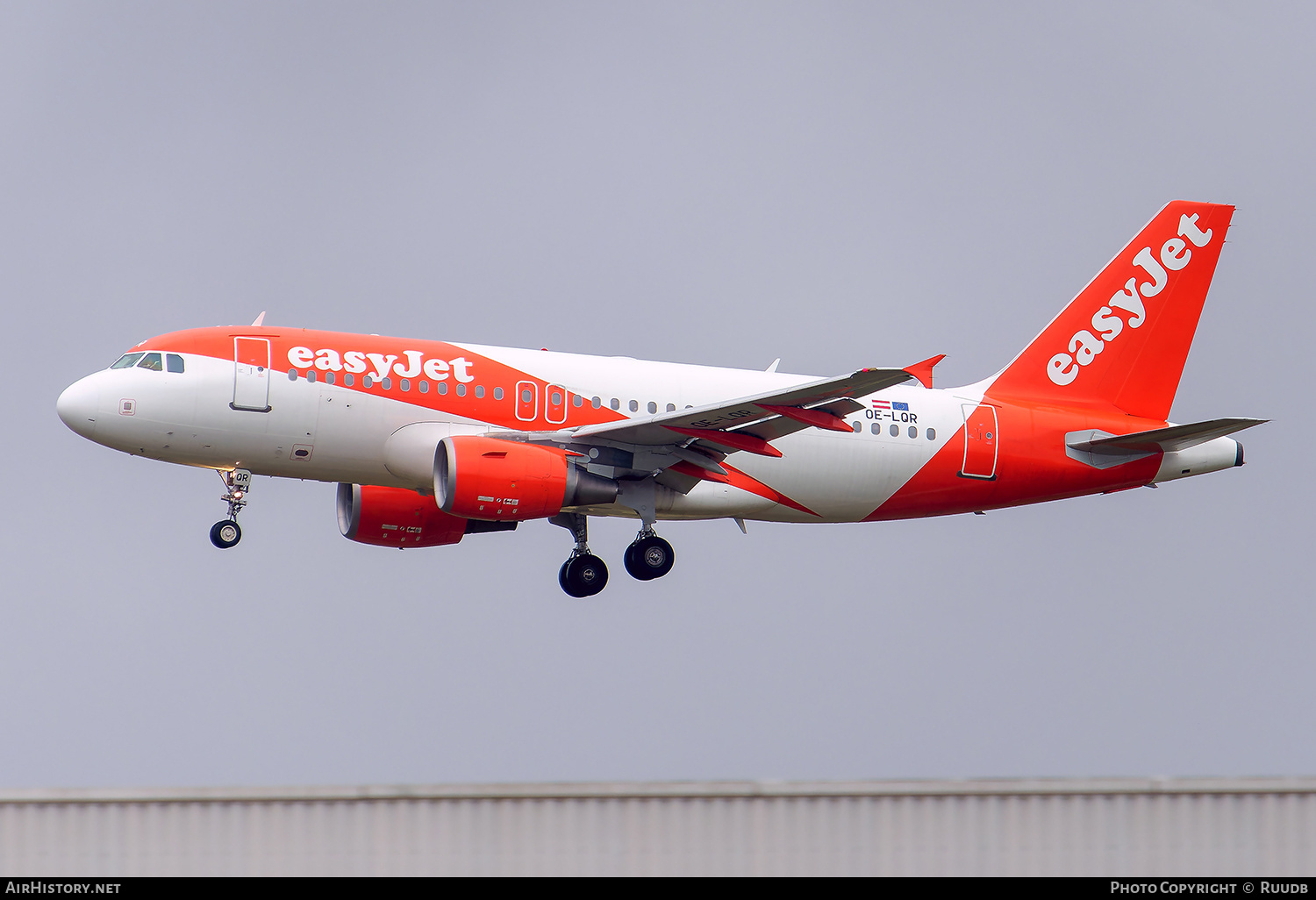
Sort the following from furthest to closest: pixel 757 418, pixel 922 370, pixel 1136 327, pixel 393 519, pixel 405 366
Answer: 1. pixel 1136 327
2. pixel 393 519
3. pixel 405 366
4. pixel 757 418
5. pixel 922 370


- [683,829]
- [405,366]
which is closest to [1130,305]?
[405,366]

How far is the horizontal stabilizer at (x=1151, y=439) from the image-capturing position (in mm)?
33562

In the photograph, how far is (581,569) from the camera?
35438 mm

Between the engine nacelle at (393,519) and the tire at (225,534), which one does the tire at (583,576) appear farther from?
the tire at (225,534)

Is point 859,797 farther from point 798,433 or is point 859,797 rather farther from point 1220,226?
point 1220,226

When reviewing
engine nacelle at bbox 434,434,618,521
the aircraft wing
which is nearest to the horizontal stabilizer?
the aircraft wing

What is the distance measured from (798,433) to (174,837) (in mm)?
18962

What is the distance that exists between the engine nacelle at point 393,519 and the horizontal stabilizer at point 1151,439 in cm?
1465

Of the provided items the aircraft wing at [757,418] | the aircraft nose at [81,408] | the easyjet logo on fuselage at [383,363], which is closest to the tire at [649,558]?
the aircraft wing at [757,418]

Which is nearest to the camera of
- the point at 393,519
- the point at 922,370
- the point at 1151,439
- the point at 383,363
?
the point at 922,370

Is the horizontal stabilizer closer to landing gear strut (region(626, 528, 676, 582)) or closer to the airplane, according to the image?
the airplane

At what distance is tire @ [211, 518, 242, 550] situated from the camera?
32.7 m

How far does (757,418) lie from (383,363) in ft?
25.4

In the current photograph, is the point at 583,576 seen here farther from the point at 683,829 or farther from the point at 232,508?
the point at 683,829
